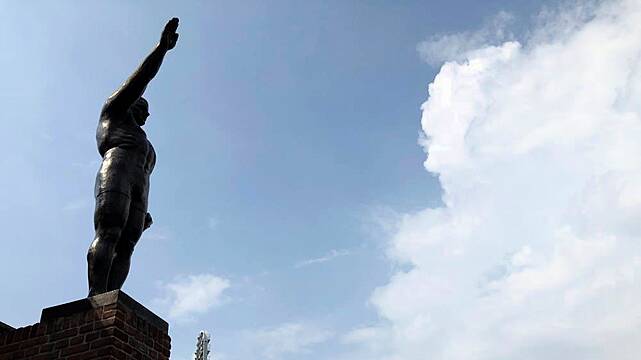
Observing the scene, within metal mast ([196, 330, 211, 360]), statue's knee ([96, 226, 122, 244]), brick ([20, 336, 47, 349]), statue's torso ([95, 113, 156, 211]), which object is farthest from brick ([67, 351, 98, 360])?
metal mast ([196, 330, 211, 360])

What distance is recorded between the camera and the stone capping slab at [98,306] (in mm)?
5910

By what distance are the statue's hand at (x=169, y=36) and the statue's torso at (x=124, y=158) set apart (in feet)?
2.85

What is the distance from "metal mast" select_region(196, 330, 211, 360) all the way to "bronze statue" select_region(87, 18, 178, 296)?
2044 centimetres

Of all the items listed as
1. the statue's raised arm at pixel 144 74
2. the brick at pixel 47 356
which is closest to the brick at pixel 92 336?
the brick at pixel 47 356

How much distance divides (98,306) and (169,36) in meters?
2.78

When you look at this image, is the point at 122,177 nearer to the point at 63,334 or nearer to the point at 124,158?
the point at 124,158

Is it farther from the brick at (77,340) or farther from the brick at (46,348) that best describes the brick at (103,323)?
the brick at (46,348)

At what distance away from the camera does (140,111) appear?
7477mm

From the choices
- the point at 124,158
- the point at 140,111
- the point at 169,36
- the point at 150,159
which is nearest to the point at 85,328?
the point at 124,158

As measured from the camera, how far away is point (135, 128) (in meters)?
7.26

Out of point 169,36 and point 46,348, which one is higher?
point 169,36

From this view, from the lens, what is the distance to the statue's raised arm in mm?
6992

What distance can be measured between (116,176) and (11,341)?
68.0 inches

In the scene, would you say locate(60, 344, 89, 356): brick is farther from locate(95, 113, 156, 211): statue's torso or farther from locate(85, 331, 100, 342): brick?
locate(95, 113, 156, 211): statue's torso
